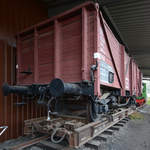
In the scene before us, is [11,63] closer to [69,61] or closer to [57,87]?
[69,61]

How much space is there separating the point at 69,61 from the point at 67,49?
0.33m

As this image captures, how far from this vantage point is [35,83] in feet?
13.4

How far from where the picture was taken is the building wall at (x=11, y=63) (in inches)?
181

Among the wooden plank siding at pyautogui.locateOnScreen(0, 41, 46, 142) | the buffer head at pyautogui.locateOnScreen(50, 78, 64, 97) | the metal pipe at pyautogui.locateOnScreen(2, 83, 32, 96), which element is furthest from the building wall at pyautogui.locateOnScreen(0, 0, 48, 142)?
the buffer head at pyautogui.locateOnScreen(50, 78, 64, 97)

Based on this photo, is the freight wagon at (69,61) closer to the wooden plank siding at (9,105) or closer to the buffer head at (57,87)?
the buffer head at (57,87)

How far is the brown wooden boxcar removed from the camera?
3.15 m

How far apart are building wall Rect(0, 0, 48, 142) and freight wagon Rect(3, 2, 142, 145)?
0.43 m

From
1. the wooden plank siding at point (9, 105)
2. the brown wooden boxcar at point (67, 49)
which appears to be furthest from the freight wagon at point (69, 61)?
the wooden plank siding at point (9, 105)

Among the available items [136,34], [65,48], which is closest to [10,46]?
[65,48]

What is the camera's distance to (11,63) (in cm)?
495

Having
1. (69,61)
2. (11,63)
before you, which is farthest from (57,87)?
(11,63)

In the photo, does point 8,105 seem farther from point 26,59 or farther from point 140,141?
point 140,141

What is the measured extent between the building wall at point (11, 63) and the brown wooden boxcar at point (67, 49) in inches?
17.4

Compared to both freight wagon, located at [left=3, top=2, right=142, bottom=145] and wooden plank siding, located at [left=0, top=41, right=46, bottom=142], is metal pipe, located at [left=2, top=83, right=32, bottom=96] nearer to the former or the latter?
freight wagon, located at [left=3, top=2, right=142, bottom=145]
